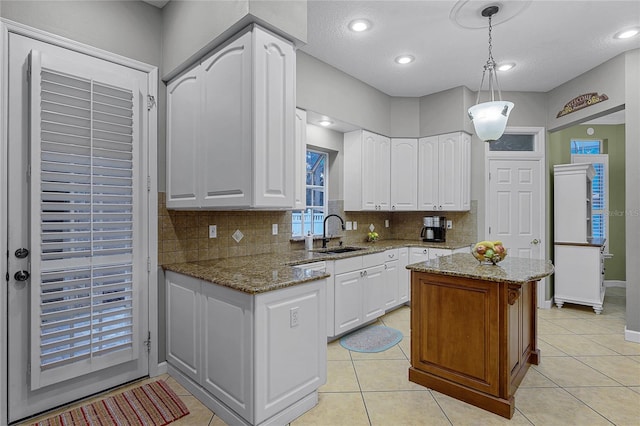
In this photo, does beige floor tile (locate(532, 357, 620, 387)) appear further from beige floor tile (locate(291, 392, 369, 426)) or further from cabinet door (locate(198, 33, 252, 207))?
cabinet door (locate(198, 33, 252, 207))

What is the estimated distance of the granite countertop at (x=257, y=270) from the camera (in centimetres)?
197

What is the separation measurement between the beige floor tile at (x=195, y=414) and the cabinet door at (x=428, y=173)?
3587 millimetres

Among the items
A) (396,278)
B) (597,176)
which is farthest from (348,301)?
(597,176)

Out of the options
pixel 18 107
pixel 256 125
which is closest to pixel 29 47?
pixel 18 107

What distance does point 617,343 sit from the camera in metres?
3.32

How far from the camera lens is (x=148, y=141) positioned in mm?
2570

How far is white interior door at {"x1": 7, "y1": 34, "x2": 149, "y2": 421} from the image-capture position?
2049 millimetres

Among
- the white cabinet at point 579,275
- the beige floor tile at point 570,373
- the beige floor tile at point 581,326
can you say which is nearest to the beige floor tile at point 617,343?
the beige floor tile at point 581,326

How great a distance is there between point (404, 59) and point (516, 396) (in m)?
3.27

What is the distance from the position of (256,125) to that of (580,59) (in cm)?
377

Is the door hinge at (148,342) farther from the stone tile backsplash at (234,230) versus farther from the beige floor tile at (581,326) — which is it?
the beige floor tile at (581,326)

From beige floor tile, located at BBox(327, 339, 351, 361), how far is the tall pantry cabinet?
129 inches

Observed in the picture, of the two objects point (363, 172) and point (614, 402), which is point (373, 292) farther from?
point (614, 402)

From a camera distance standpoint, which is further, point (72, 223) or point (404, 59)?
point (404, 59)
